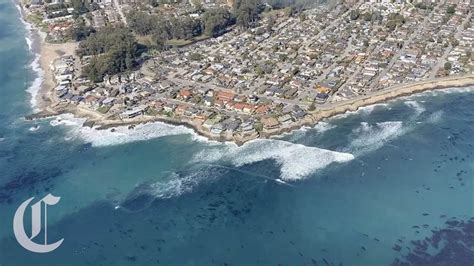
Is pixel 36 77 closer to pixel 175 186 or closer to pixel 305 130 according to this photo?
pixel 175 186

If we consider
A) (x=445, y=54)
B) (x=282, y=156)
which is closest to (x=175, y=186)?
(x=282, y=156)

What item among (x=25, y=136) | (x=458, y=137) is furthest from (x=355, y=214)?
(x=25, y=136)

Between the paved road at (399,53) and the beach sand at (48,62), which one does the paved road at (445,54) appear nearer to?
the paved road at (399,53)

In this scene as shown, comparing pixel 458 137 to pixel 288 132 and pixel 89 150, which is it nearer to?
pixel 288 132

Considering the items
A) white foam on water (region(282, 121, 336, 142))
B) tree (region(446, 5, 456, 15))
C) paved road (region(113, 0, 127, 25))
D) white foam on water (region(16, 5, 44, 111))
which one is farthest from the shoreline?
tree (region(446, 5, 456, 15))

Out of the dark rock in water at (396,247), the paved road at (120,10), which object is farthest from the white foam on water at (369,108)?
the paved road at (120,10)
